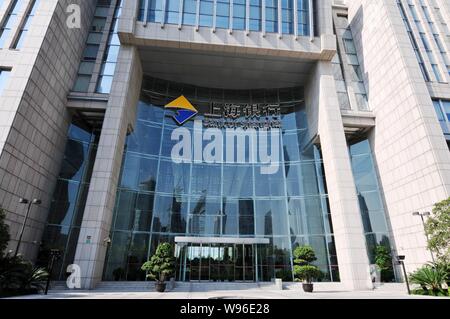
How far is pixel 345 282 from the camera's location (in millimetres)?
20906

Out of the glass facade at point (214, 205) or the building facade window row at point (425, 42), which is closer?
the glass facade at point (214, 205)

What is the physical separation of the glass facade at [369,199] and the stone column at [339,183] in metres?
5.39

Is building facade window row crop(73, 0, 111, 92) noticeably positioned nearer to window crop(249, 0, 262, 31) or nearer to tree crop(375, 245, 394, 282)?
window crop(249, 0, 262, 31)

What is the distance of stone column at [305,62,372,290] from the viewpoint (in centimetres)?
2080

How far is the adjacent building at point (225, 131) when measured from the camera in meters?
21.6

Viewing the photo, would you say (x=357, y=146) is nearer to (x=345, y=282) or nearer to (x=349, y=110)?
(x=349, y=110)

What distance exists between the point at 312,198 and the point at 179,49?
2097cm

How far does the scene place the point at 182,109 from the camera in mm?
32062

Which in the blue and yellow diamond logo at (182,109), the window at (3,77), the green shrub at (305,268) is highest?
the blue and yellow diamond logo at (182,109)

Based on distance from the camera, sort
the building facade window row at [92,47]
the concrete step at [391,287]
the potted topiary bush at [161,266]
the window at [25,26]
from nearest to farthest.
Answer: the potted topiary bush at [161,266]
the concrete step at [391,287]
the window at [25,26]
the building facade window row at [92,47]

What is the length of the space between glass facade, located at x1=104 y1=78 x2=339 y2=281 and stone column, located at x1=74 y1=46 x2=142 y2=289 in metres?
3.01

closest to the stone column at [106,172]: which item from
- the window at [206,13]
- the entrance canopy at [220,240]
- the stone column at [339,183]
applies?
the entrance canopy at [220,240]

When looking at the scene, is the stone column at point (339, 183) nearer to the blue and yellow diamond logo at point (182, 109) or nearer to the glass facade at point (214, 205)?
the glass facade at point (214, 205)

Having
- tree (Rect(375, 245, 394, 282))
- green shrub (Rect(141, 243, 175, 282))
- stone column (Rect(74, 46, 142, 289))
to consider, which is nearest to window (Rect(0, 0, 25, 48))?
stone column (Rect(74, 46, 142, 289))
